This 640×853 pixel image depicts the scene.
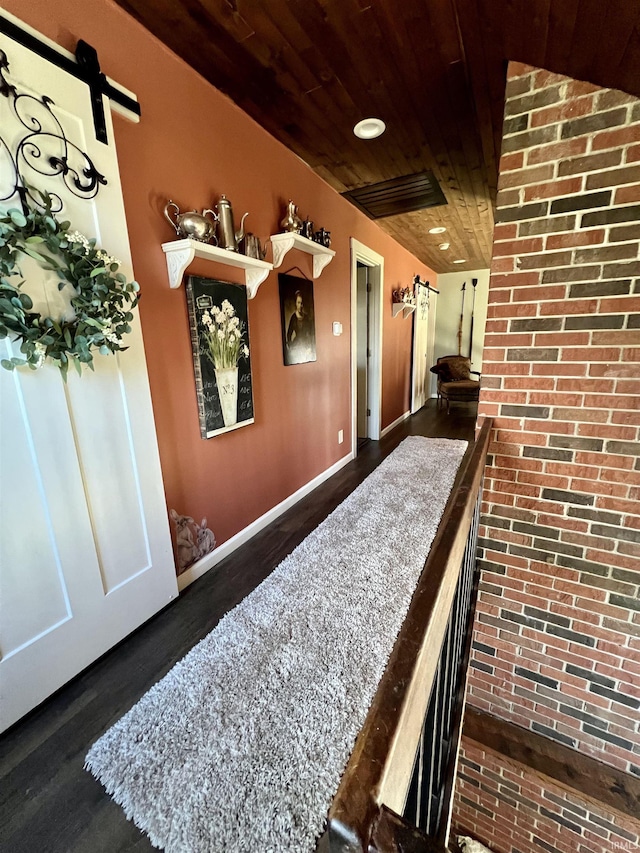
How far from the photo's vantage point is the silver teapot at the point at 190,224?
1.66 metres

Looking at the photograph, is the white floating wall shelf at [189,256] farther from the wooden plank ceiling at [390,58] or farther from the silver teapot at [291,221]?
the wooden plank ceiling at [390,58]

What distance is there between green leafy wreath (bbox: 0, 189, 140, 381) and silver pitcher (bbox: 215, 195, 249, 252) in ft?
2.10

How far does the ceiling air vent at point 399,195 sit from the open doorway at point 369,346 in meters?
0.56

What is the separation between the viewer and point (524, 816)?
1.98m

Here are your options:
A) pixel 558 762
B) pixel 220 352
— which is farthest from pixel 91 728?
pixel 558 762

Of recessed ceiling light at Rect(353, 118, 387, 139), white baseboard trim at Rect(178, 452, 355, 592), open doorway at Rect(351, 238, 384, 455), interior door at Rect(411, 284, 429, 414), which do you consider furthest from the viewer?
interior door at Rect(411, 284, 429, 414)

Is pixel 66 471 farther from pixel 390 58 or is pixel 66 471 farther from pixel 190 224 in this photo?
pixel 390 58

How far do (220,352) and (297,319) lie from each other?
92 centimetres

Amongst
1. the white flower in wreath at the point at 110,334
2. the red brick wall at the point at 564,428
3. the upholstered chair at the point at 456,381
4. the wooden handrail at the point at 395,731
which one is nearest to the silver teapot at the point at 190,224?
the white flower in wreath at the point at 110,334

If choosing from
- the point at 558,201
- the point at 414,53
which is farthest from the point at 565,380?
the point at 414,53

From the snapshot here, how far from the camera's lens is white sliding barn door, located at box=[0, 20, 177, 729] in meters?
1.19

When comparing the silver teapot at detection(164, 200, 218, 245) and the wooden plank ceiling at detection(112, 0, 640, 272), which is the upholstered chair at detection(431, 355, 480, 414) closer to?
the wooden plank ceiling at detection(112, 0, 640, 272)

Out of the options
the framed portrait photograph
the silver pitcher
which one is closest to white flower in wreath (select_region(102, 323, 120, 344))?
the silver pitcher

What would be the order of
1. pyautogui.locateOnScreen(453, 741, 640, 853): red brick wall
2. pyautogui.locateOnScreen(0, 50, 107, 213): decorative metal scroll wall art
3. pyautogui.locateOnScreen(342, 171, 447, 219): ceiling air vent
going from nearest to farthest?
pyautogui.locateOnScreen(0, 50, 107, 213): decorative metal scroll wall art < pyautogui.locateOnScreen(453, 741, 640, 853): red brick wall < pyautogui.locateOnScreen(342, 171, 447, 219): ceiling air vent
